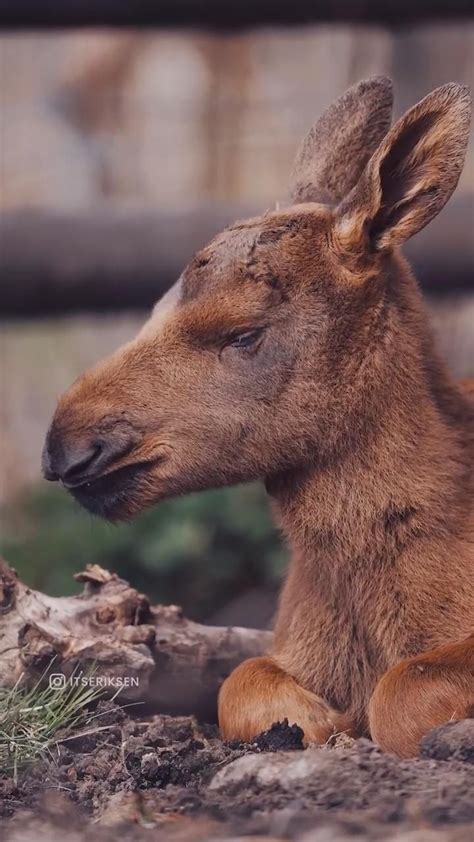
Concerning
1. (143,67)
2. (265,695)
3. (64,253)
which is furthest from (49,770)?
(143,67)

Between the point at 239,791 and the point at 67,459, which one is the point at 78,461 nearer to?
the point at 67,459

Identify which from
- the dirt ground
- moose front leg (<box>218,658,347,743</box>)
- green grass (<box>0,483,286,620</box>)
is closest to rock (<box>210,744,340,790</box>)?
the dirt ground

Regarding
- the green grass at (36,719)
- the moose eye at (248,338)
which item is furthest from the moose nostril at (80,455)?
the green grass at (36,719)

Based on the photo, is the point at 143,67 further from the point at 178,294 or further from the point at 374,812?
the point at 374,812

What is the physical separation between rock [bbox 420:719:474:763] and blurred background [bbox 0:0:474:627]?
166cm

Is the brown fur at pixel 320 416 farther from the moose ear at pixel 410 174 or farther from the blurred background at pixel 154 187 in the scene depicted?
the blurred background at pixel 154 187

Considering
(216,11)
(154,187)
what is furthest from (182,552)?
(154,187)

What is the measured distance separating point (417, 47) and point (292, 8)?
17.9 ft

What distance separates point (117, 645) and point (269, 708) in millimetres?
613

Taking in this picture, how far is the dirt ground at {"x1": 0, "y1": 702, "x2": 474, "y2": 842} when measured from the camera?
321 cm

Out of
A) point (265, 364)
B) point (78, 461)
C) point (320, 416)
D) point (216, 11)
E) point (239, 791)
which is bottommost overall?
point (239, 791)

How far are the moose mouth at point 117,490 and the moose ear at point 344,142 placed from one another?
4.21ft

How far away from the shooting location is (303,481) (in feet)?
14.7

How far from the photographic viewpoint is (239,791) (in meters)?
3.61
